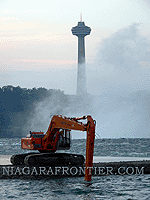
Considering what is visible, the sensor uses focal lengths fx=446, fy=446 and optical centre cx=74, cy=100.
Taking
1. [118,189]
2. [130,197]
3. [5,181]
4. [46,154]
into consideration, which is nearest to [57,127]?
[46,154]

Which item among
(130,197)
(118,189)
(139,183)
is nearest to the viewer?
(130,197)

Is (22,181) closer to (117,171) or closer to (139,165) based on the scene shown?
(117,171)

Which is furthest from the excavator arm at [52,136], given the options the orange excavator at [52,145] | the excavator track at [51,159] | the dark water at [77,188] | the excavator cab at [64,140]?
the dark water at [77,188]

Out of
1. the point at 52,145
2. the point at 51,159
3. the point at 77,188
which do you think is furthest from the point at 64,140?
the point at 77,188

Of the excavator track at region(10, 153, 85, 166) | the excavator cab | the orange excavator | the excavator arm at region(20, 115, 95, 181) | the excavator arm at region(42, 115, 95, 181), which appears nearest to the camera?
the excavator arm at region(42, 115, 95, 181)

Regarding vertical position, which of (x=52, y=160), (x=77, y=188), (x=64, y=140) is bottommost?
(x=77, y=188)

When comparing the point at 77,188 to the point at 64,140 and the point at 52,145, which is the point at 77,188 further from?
the point at 52,145

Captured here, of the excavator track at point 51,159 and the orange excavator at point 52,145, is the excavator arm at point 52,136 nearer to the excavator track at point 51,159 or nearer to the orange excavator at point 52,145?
the orange excavator at point 52,145

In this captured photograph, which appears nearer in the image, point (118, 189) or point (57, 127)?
point (118, 189)

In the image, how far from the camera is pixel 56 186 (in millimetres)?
27453

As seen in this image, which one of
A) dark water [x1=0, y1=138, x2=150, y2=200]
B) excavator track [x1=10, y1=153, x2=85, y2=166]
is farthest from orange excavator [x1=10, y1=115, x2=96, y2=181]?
dark water [x1=0, y1=138, x2=150, y2=200]

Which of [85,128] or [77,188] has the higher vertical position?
[85,128]

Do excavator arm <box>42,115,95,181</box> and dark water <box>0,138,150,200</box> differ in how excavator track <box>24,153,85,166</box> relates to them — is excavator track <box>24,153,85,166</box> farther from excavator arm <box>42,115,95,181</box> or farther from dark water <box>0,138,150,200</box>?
dark water <box>0,138,150,200</box>

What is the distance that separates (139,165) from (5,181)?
39.0ft
